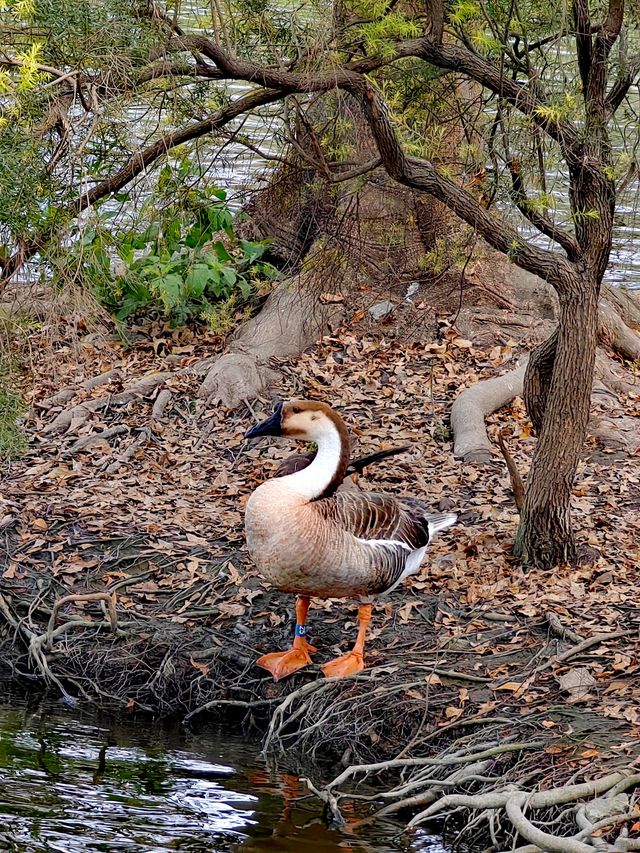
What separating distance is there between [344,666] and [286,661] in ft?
1.18

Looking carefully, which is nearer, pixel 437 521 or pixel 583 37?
pixel 583 37

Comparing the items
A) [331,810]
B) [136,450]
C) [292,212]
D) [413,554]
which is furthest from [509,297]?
[331,810]

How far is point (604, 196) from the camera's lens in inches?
268

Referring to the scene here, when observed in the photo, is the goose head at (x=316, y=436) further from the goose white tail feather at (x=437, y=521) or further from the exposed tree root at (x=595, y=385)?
the exposed tree root at (x=595, y=385)

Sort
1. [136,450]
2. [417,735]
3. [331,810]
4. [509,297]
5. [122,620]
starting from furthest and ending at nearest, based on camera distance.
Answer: [509,297]
[136,450]
[122,620]
[417,735]
[331,810]

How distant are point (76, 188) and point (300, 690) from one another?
3021mm

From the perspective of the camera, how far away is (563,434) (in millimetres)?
7133

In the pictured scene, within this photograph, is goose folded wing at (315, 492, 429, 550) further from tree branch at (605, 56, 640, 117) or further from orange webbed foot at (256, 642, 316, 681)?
tree branch at (605, 56, 640, 117)

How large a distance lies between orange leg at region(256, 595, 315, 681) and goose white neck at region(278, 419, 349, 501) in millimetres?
698

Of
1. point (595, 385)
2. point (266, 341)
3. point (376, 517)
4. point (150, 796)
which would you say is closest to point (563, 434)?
point (376, 517)

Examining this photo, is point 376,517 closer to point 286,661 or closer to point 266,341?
point 286,661

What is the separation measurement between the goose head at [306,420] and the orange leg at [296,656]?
99cm

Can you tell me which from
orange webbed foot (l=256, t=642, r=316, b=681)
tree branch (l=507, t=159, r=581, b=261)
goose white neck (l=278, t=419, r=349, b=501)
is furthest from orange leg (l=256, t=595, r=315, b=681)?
tree branch (l=507, t=159, r=581, b=261)

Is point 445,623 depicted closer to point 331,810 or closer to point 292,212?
point 331,810
